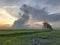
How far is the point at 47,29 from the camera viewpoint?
121 m

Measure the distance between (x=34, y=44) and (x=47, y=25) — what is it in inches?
3391

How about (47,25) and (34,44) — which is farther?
(47,25)

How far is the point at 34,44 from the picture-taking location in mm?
37875

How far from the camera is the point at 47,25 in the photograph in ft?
A: 404

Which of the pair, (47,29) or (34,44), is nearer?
(34,44)

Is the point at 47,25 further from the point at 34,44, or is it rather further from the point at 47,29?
the point at 34,44

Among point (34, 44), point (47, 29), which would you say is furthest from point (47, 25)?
point (34, 44)

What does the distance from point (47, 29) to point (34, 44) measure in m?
84.0

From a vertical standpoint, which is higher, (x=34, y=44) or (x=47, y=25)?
(x=47, y=25)

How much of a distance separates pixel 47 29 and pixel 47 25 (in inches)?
142
